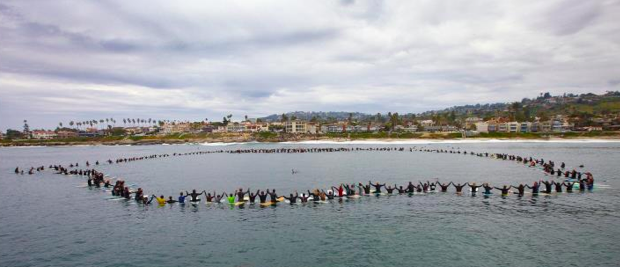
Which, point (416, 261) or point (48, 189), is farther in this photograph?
point (48, 189)

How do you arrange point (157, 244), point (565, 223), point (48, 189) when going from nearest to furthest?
point (157, 244) < point (565, 223) < point (48, 189)

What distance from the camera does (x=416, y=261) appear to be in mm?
22297

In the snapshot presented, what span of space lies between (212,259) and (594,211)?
1184 inches

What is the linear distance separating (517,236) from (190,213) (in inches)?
1001

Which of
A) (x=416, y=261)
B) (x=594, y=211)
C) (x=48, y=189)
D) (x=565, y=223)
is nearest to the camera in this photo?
(x=416, y=261)

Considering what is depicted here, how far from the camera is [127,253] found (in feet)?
81.4

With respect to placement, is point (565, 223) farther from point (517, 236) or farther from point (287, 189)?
point (287, 189)

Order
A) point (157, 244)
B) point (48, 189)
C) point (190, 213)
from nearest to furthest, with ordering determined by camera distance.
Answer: point (157, 244)
point (190, 213)
point (48, 189)

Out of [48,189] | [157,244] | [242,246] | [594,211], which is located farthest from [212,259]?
[48,189]

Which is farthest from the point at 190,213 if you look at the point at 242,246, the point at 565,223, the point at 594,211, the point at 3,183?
the point at 3,183

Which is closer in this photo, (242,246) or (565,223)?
(242,246)

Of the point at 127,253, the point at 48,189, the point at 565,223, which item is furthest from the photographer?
the point at 48,189

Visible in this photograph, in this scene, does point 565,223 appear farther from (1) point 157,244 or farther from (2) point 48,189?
(2) point 48,189

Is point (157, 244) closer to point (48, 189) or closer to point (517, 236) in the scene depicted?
point (517, 236)
